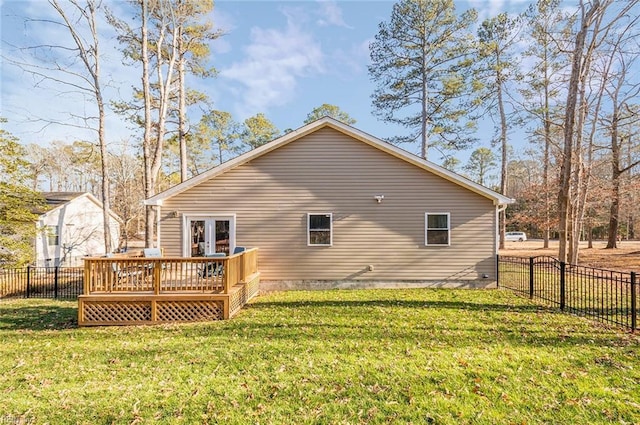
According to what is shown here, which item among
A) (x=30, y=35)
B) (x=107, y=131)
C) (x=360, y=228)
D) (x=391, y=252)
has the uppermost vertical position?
(x=30, y=35)

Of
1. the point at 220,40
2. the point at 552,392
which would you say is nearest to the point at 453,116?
the point at 220,40

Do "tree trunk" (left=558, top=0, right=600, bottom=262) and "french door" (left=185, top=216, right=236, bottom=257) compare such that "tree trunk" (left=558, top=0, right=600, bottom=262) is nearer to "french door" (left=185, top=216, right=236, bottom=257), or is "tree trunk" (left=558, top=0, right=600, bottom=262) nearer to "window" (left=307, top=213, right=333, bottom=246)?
"window" (left=307, top=213, right=333, bottom=246)

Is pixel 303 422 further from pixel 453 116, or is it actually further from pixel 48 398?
pixel 453 116

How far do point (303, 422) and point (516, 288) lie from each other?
9.03 metres

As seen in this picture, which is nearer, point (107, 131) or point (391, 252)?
point (391, 252)

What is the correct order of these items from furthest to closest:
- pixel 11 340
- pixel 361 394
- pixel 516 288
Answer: pixel 516 288
pixel 11 340
pixel 361 394

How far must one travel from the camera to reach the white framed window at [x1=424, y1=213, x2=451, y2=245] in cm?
1014

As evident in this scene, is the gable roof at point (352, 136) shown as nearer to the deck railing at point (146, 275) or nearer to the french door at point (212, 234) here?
the french door at point (212, 234)

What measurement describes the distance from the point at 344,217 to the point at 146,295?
5.88 meters

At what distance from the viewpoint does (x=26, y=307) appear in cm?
849

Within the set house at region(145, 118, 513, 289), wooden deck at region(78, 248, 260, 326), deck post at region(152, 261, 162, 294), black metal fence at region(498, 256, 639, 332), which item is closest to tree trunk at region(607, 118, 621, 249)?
black metal fence at region(498, 256, 639, 332)

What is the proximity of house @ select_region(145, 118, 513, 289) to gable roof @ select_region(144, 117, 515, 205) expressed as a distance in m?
0.04

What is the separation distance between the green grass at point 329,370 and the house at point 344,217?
292cm

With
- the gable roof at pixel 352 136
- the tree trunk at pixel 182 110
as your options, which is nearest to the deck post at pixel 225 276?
the gable roof at pixel 352 136
